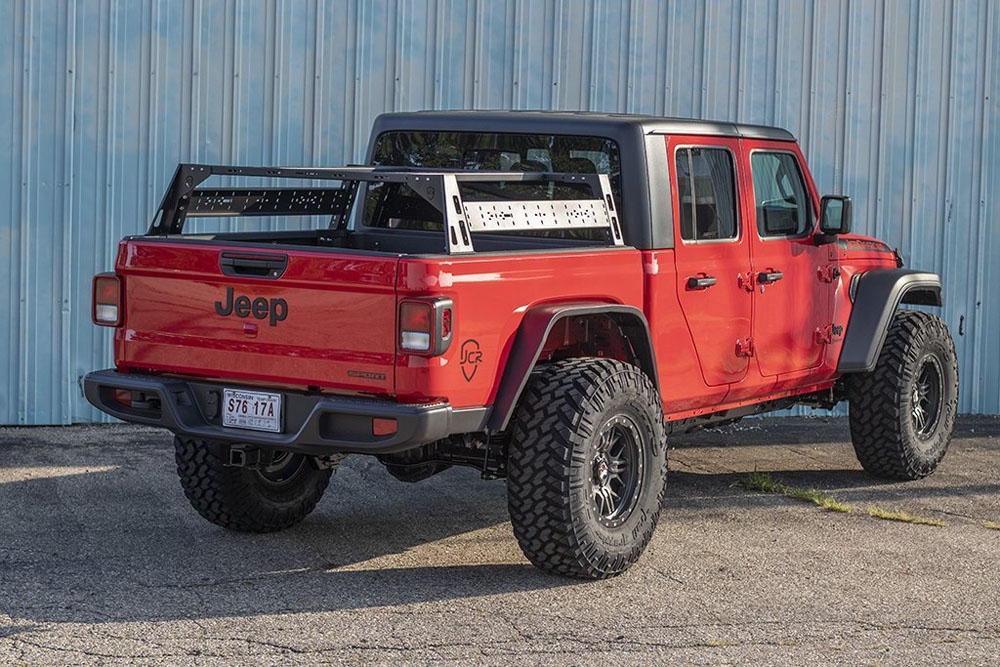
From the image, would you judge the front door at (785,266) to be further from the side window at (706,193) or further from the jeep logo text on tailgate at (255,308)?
the jeep logo text on tailgate at (255,308)

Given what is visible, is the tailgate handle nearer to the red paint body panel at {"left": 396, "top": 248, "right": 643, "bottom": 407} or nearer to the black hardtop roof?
the red paint body panel at {"left": 396, "top": 248, "right": 643, "bottom": 407}

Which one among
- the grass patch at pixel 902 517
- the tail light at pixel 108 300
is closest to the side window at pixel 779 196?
the grass patch at pixel 902 517

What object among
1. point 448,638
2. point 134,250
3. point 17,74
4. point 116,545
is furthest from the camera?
point 17,74

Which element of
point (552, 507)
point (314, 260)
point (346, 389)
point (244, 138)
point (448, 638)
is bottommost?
point (448, 638)

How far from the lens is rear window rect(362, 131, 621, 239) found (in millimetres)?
7031

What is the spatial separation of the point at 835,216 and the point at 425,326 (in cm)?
325

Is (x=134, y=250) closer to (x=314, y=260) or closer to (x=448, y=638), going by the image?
(x=314, y=260)

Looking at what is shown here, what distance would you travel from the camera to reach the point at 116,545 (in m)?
6.69

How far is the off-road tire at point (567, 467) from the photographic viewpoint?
597cm

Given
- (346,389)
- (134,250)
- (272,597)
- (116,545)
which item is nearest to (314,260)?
(346,389)

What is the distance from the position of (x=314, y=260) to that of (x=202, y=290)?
592mm

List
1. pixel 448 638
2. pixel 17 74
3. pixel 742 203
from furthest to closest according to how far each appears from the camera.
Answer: pixel 17 74
pixel 742 203
pixel 448 638

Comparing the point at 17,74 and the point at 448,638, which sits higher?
the point at 17,74

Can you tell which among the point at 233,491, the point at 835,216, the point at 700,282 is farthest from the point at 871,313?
the point at 233,491
